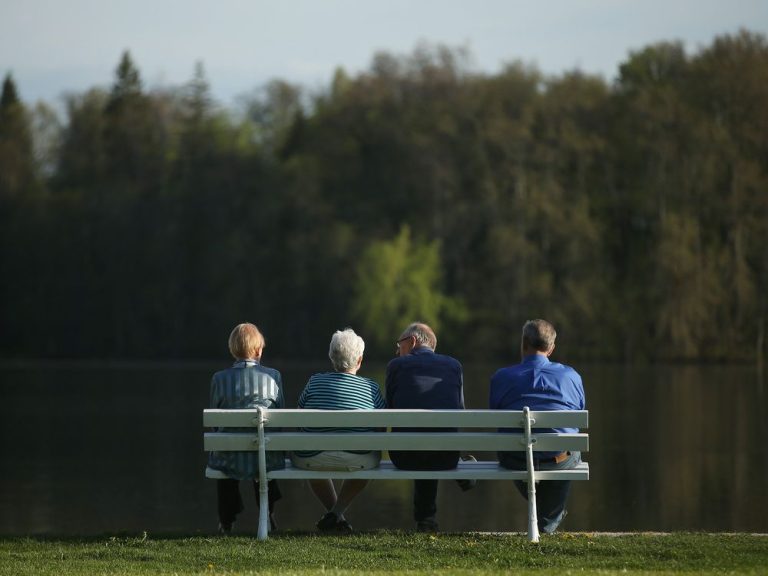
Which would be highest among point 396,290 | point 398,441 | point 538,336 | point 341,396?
point 396,290

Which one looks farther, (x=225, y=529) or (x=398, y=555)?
(x=225, y=529)

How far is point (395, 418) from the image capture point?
25.2 feet

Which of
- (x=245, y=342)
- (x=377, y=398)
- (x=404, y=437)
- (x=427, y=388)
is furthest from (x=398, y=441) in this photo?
(x=245, y=342)

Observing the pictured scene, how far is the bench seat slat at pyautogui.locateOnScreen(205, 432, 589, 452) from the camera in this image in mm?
7711

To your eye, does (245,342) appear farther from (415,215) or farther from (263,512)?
(415,215)

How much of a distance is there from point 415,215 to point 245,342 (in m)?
51.9

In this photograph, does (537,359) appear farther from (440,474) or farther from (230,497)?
(230,497)

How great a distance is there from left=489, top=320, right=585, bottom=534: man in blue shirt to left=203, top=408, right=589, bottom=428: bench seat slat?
382 millimetres

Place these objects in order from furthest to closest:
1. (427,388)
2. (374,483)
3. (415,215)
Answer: (415,215)
(374,483)
(427,388)

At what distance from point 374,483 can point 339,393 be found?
8.67 m

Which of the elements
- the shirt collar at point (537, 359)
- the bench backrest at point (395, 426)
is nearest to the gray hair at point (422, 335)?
the shirt collar at point (537, 359)

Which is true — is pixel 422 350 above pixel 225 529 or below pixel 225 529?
above

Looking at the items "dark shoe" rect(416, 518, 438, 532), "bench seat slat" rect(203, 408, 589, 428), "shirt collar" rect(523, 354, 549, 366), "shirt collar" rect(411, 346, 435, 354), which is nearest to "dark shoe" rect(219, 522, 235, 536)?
"bench seat slat" rect(203, 408, 589, 428)

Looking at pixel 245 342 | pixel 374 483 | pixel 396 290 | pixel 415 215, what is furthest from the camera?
pixel 415 215
